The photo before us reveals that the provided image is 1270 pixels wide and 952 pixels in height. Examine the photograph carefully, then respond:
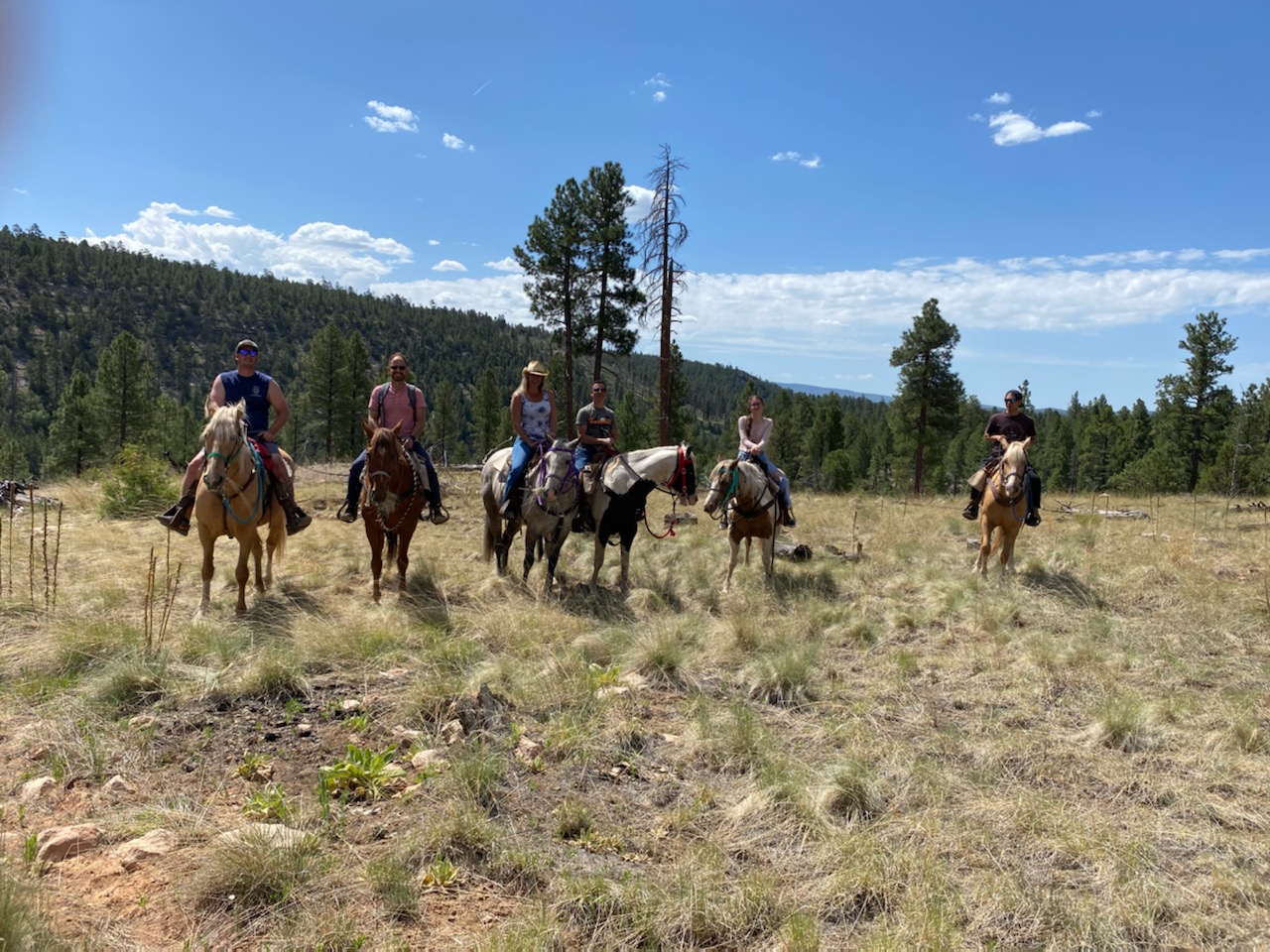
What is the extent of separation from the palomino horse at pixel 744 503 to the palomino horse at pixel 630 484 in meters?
0.44

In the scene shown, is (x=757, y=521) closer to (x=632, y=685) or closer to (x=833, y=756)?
(x=632, y=685)

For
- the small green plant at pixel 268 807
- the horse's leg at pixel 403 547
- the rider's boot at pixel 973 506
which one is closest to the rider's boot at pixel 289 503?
the horse's leg at pixel 403 547

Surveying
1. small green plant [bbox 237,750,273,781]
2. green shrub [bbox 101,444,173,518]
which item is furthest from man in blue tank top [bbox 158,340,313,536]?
green shrub [bbox 101,444,173,518]

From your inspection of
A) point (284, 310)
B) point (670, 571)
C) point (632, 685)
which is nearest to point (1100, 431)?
point (670, 571)

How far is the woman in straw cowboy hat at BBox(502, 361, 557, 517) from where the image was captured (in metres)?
9.14

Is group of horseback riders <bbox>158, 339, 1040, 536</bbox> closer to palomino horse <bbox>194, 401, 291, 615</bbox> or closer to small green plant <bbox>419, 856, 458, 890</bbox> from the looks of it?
palomino horse <bbox>194, 401, 291, 615</bbox>

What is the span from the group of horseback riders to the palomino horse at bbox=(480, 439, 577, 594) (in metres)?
0.24

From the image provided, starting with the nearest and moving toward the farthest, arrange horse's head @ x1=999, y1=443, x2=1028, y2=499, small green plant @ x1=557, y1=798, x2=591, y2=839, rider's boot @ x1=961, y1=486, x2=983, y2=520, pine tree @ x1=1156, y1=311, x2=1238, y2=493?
small green plant @ x1=557, y1=798, x2=591, y2=839 < horse's head @ x1=999, y1=443, x2=1028, y2=499 < rider's boot @ x1=961, y1=486, x2=983, y2=520 < pine tree @ x1=1156, y1=311, x2=1238, y2=493

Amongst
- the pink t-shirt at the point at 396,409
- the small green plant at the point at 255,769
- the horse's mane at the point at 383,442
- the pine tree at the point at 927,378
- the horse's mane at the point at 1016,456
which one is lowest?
the small green plant at the point at 255,769

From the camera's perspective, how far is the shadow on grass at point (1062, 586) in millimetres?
9117

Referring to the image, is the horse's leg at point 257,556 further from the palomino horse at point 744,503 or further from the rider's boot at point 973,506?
the rider's boot at point 973,506

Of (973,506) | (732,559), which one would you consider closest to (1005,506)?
(973,506)

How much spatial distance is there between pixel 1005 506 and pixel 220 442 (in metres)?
10.2

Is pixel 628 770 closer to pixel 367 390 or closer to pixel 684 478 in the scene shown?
pixel 684 478
